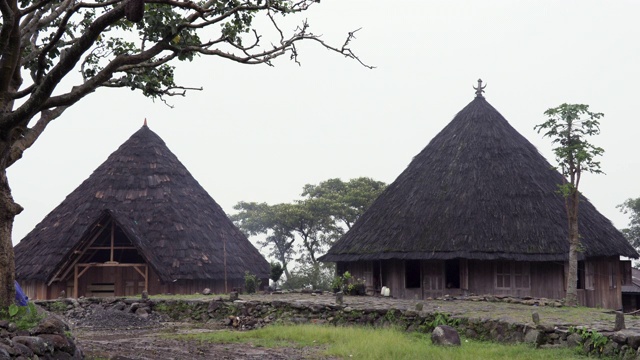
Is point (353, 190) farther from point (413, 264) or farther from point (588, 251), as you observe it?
point (588, 251)

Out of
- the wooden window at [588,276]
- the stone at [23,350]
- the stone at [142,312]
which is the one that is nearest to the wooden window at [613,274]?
the wooden window at [588,276]

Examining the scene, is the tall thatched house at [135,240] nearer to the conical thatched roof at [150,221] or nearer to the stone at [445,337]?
the conical thatched roof at [150,221]

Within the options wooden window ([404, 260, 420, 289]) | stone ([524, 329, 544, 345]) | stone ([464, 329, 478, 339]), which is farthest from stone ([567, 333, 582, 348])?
wooden window ([404, 260, 420, 289])

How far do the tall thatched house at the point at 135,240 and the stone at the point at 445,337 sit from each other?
1529 cm

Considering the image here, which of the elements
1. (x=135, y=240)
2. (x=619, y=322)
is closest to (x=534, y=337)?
(x=619, y=322)

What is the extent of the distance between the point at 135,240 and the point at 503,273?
13334 millimetres

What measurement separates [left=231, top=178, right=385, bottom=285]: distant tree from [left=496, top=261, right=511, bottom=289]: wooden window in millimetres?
20808

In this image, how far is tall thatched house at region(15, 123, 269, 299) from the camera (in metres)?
27.8

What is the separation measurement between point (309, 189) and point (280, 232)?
3.80 metres

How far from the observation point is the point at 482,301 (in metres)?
22.3

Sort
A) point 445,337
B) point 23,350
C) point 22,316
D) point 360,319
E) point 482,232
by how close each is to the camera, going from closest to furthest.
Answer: point 23,350 < point 22,316 < point 445,337 < point 360,319 < point 482,232

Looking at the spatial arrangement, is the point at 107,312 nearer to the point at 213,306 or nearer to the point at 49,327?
the point at 213,306

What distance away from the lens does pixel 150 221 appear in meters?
29.8

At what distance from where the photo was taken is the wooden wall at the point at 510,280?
80.2 ft
